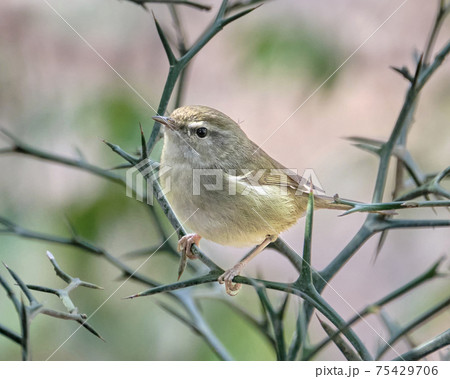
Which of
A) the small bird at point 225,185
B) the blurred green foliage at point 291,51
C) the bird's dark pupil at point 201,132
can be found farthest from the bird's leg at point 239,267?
the blurred green foliage at point 291,51

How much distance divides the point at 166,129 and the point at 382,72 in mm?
900

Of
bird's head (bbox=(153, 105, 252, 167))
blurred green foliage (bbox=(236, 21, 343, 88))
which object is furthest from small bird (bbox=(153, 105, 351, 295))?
blurred green foliage (bbox=(236, 21, 343, 88))

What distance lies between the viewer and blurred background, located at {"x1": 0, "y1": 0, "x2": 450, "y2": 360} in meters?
1.18

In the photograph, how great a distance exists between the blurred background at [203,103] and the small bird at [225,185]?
78mm

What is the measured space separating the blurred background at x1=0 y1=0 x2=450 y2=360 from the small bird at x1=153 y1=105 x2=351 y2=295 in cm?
8

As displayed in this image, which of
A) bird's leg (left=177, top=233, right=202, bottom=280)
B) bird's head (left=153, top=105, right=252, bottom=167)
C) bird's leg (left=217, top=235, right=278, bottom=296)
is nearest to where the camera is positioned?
bird's leg (left=177, top=233, right=202, bottom=280)

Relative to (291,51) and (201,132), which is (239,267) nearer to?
(201,132)

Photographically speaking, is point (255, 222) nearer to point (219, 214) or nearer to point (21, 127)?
point (219, 214)

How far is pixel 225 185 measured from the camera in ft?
3.41

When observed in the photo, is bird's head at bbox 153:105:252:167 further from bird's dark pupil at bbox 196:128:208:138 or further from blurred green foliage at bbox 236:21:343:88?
blurred green foliage at bbox 236:21:343:88

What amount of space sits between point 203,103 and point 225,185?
44 centimetres

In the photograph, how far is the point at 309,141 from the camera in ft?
4.68

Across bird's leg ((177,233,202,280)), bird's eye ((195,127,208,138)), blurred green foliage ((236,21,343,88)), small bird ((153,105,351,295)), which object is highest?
blurred green foliage ((236,21,343,88))
